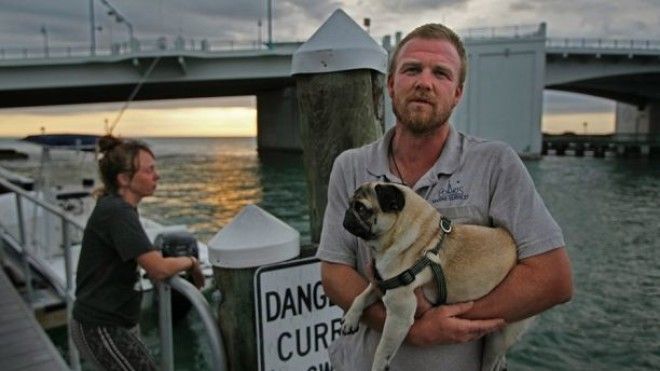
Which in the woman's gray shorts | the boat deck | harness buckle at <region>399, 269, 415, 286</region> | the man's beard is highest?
the man's beard

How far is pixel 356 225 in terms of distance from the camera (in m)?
1.86

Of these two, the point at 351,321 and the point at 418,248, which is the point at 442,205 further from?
the point at 351,321

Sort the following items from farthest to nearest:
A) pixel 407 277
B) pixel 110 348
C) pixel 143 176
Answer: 1. pixel 143 176
2. pixel 110 348
3. pixel 407 277

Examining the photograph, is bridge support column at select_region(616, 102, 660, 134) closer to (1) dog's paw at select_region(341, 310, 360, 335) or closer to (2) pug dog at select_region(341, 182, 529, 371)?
(2) pug dog at select_region(341, 182, 529, 371)

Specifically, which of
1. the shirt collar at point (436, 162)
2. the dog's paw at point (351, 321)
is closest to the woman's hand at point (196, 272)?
the dog's paw at point (351, 321)

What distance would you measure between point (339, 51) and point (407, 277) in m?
1.58

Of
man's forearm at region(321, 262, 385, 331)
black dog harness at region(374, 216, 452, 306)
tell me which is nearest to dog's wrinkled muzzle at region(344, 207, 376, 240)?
black dog harness at region(374, 216, 452, 306)

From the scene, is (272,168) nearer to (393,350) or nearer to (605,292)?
(605,292)

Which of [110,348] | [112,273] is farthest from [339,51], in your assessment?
[110,348]

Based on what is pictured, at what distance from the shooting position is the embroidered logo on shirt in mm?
1941

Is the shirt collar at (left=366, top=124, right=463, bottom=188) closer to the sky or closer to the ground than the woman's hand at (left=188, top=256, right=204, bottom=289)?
closer to the sky

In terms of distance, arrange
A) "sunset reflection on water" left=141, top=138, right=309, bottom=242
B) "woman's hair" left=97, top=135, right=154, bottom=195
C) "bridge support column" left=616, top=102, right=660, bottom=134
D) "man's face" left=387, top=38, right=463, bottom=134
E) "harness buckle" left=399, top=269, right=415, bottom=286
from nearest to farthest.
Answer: "harness buckle" left=399, top=269, right=415, bottom=286 → "man's face" left=387, top=38, right=463, bottom=134 → "woman's hair" left=97, top=135, right=154, bottom=195 → "sunset reflection on water" left=141, top=138, right=309, bottom=242 → "bridge support column" left=616, top=102, right=660, bottom=134

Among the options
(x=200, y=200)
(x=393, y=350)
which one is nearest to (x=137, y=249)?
(x=393, y=350)

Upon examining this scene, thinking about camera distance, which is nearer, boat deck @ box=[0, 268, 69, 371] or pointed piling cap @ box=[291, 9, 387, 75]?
pointed piling cap @ box=[291, 9, 387, 75]
